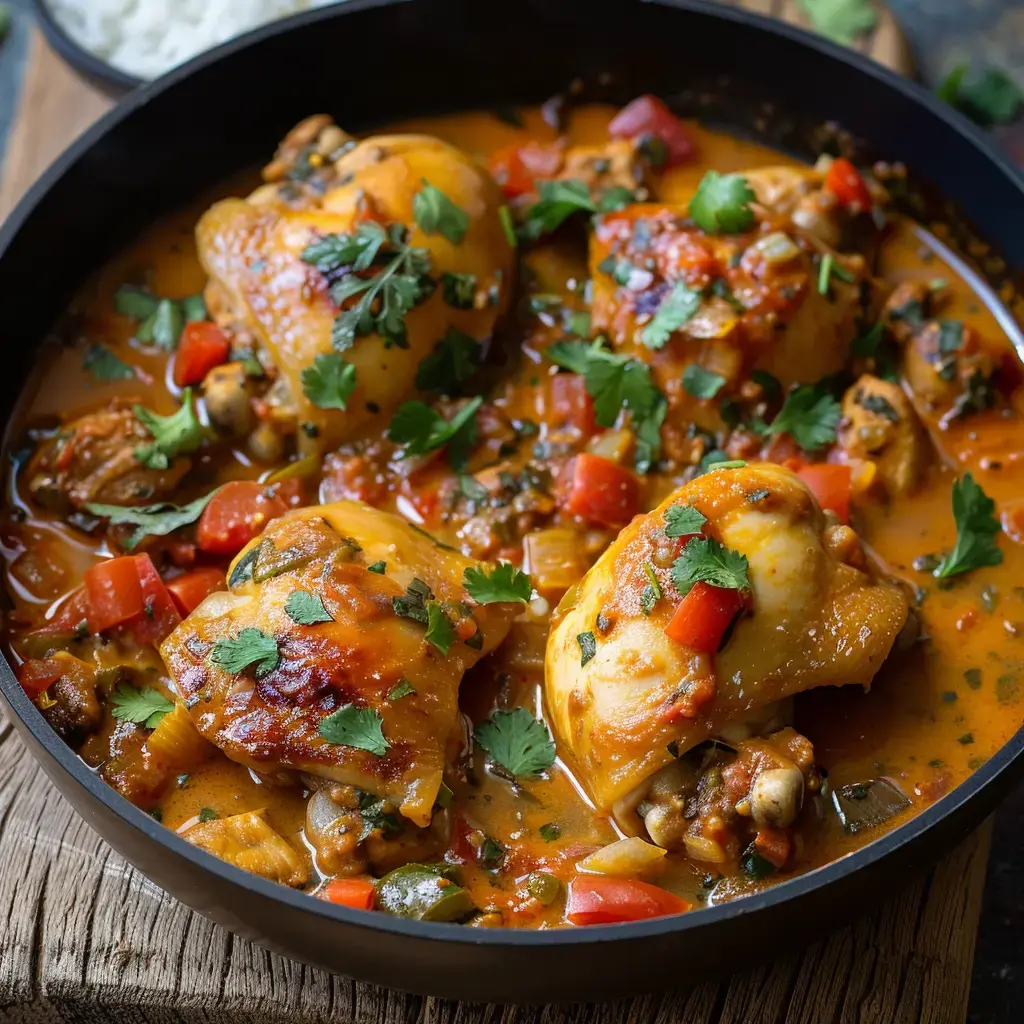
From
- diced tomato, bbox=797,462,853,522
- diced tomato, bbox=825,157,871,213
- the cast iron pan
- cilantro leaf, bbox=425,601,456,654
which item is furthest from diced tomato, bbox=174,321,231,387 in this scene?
diced tomato, bbox=825,157,871,213

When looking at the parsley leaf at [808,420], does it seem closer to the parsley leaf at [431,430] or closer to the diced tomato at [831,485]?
the diced tomato at [831,485]

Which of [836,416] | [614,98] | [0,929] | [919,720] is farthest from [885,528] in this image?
[0,929]

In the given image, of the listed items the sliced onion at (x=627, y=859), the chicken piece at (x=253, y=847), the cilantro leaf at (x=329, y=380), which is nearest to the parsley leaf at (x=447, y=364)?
the cilantro leaf at (x=329, y=380)

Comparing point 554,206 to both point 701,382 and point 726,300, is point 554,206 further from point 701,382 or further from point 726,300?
point 701,382

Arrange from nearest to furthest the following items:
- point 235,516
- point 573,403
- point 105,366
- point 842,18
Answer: point 235,516 < point 573,403 < point 105,366 < point 842,18

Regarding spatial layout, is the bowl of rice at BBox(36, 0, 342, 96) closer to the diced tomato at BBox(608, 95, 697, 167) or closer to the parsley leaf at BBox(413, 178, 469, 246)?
the diced tomato at BBox(608, 95, 697, 167)

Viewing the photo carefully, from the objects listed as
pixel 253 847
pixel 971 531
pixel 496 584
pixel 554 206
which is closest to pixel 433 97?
pixel 554 206
